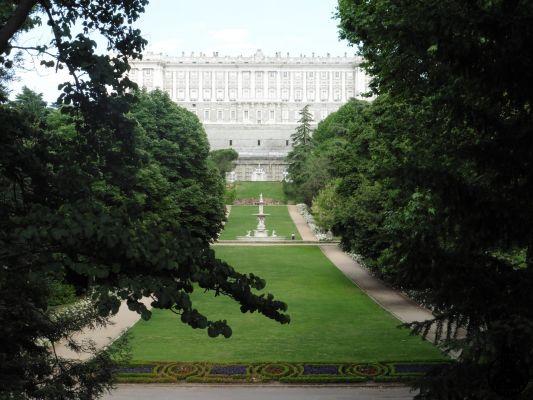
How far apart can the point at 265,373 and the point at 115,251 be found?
10.5m

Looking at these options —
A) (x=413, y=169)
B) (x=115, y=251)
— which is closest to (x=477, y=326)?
(x=413, y=169)

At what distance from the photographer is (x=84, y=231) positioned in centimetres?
502

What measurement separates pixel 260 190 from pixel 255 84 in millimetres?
46017

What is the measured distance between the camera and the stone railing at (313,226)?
4711 centimetres

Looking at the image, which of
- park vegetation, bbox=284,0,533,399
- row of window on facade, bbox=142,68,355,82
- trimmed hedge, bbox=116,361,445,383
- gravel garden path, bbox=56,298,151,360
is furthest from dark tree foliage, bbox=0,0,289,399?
row of window on facade, bbox=142,68,355,82

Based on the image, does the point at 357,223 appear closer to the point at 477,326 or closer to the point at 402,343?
the point at 402,343

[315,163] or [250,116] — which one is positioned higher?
[250,116]

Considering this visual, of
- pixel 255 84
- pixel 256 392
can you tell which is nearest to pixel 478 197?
pixel 256 392

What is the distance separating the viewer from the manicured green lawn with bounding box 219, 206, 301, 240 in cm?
5012

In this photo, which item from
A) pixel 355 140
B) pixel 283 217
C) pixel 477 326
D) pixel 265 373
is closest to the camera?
pixel 477 326

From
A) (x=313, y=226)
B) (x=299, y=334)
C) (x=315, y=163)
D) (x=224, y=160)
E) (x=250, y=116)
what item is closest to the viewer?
(x=299, y=334)

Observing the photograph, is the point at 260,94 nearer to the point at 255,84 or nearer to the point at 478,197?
the point at 255,84

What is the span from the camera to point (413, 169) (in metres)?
6.57

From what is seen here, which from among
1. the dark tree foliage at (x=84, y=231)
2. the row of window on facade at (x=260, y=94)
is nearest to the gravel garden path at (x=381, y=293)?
the dark tree foliage at (x=84, y=231)
